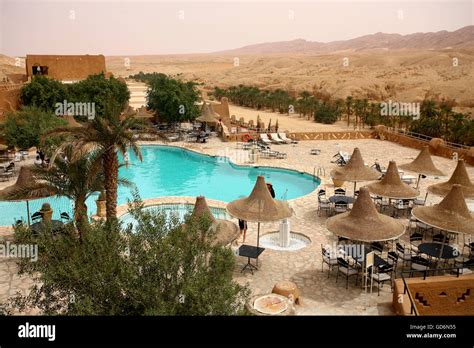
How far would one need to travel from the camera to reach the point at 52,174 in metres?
11.8

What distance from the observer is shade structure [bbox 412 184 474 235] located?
10.6 metres

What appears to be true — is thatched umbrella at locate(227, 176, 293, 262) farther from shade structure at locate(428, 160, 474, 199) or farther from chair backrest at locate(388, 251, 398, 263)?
shade structure at locate(428, 160, 474, 199)

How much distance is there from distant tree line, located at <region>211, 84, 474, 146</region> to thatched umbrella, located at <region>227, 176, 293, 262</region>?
20100mm

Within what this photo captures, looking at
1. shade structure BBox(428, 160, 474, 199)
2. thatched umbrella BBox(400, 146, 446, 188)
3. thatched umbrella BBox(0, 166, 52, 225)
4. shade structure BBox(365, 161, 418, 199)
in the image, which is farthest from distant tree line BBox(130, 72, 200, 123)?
shade structure BBox(428, 160, 474, 199)

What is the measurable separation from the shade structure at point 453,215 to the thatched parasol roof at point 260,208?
12.5 ft

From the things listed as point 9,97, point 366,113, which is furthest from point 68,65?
point 366,113

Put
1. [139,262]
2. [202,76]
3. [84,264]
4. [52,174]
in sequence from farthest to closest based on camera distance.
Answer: [202,76] → [52,174] → [84,264] → [139,262]

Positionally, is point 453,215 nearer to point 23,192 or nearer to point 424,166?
point 424,166

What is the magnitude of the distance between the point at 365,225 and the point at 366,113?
91.4 feet

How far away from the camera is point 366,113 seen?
36.6m

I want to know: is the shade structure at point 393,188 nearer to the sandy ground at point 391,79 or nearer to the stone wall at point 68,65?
the stone wall at point 68,65
